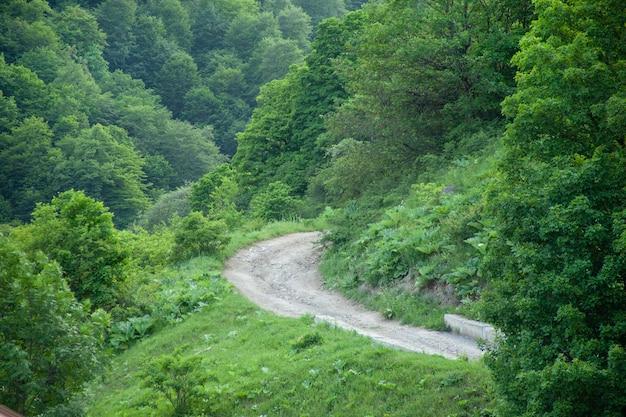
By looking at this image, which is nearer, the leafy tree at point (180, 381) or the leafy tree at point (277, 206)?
the leafy tree at point (180, 381)

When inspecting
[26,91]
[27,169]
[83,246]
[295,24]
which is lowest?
[83,246]

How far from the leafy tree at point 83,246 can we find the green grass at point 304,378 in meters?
2.33

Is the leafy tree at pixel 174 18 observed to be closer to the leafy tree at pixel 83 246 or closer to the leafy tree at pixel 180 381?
the leafy tree at pixel 83 246

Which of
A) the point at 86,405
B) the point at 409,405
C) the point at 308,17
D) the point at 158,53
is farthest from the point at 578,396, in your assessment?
the point at 308,17

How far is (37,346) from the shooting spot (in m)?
9.60

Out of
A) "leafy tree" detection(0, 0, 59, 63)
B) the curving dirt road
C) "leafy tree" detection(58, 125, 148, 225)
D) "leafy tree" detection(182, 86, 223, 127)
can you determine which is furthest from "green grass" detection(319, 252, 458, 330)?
"leafy tree" detection(0, 0, 59, 63)

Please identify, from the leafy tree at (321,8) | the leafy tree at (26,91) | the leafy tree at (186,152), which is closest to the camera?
the leafy tree at (26,91)

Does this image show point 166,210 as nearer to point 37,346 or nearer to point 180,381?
point 180,381

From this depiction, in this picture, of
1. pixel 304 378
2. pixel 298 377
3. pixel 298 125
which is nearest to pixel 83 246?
pixel 298 377

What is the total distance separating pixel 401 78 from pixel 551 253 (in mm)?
15780

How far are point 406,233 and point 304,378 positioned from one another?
6742mm

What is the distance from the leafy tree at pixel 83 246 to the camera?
17.0m

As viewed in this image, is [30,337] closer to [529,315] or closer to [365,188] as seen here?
[529,315]

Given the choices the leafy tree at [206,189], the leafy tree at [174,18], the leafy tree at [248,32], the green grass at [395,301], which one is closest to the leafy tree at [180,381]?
the green grass at [395,301]
